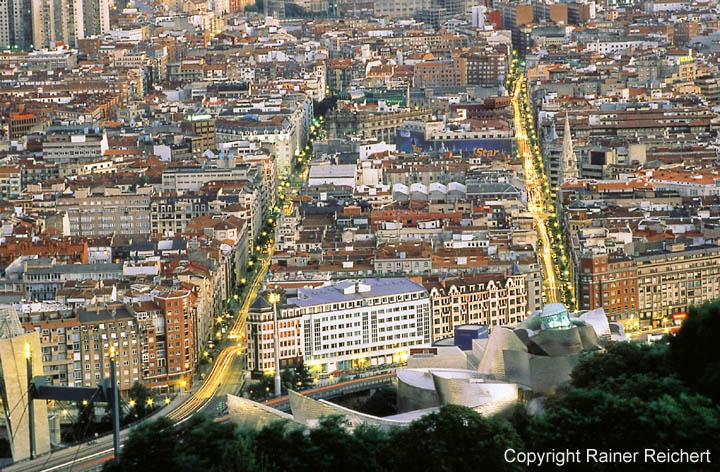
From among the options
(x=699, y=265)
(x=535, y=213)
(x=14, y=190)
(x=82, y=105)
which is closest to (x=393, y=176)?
(x=535, y=213)

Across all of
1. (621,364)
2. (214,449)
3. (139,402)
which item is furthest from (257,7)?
(214,449)

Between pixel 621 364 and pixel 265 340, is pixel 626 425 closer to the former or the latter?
pixel 621 364

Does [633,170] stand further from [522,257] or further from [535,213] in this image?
[522,257]

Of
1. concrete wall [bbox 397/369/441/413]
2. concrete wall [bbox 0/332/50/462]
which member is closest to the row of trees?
concrete wall [bbox 397/369/441/413]

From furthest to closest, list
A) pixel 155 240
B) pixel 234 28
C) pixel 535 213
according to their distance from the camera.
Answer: pixel 234 28 < pixel 535 213 < pixel 155 240

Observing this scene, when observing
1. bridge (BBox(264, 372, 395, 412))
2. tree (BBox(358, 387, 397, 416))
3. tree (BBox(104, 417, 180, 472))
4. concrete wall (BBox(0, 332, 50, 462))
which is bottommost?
bridge (BBox(264, 372, 395, 412))

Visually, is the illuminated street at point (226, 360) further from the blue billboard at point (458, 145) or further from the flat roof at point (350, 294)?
the blue billboard at point (458, 145)

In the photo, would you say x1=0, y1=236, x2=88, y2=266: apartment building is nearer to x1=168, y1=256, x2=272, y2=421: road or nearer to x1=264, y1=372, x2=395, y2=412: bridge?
x1=168, y1=256, x2=272, y2=421: road
